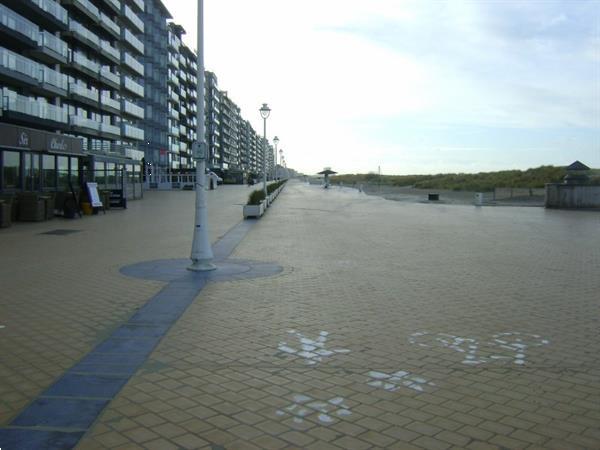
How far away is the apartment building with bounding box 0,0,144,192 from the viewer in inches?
889

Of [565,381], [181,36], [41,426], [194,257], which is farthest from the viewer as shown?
[181,36]

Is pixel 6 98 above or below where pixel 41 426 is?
above

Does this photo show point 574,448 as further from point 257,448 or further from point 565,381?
point 257,448

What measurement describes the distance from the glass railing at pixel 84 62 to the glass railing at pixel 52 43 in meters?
4.64

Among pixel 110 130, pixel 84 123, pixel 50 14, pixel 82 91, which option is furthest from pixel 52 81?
pixel 110 130

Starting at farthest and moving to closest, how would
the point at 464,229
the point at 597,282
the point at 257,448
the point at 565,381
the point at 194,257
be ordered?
1. the point at 464,229
2. the point at 194,257
3. the point at 597,282
4. the point at 565,381
5. the point at 257,448

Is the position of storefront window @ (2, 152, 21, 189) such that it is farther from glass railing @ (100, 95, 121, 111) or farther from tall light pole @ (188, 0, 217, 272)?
glass railing @ (100, 95, 121, 111)

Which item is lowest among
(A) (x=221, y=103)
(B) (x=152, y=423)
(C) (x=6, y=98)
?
(B) (x=152, y=423)

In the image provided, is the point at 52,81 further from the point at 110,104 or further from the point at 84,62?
the point at 110,104

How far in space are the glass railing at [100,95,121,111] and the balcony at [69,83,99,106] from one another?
5.27ft

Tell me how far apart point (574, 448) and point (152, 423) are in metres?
2.64

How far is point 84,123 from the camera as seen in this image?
47.2m

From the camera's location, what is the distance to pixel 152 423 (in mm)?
3826

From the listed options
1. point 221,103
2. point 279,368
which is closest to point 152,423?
point 279,368
